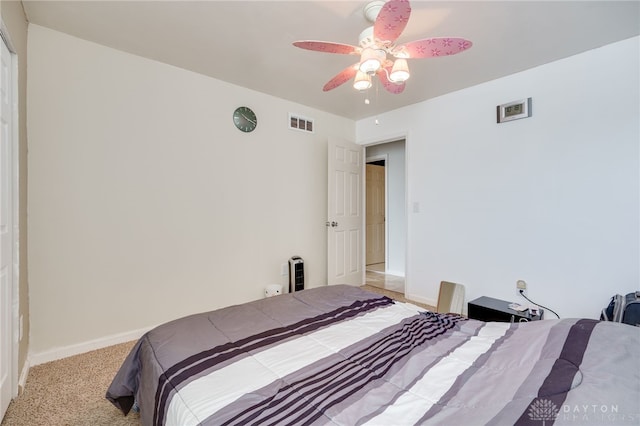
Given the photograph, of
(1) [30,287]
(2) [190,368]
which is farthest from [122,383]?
(1) [30,287]

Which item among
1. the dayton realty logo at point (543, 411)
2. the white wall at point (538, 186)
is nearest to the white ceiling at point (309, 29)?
the white wall at point (538, 186)

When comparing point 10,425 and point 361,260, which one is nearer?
point 10,425

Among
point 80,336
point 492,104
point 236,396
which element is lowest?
point 80,336

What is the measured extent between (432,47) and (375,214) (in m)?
4.26

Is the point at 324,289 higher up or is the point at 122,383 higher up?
the point at 324,289

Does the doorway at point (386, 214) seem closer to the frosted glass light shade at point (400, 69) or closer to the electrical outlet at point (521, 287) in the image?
the electrical outlet at point (521, 287)

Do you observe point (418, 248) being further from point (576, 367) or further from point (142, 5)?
point (142, 5)

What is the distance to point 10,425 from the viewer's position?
1.52 metres

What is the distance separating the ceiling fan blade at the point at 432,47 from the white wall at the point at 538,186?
162cm

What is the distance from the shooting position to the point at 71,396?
1.75 m

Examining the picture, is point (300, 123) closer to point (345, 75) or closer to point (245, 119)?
point (245, 119)

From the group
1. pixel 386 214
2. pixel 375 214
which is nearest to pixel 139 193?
pixel 386 214

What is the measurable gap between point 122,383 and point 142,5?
2234mm

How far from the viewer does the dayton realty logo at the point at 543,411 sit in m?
0.72
